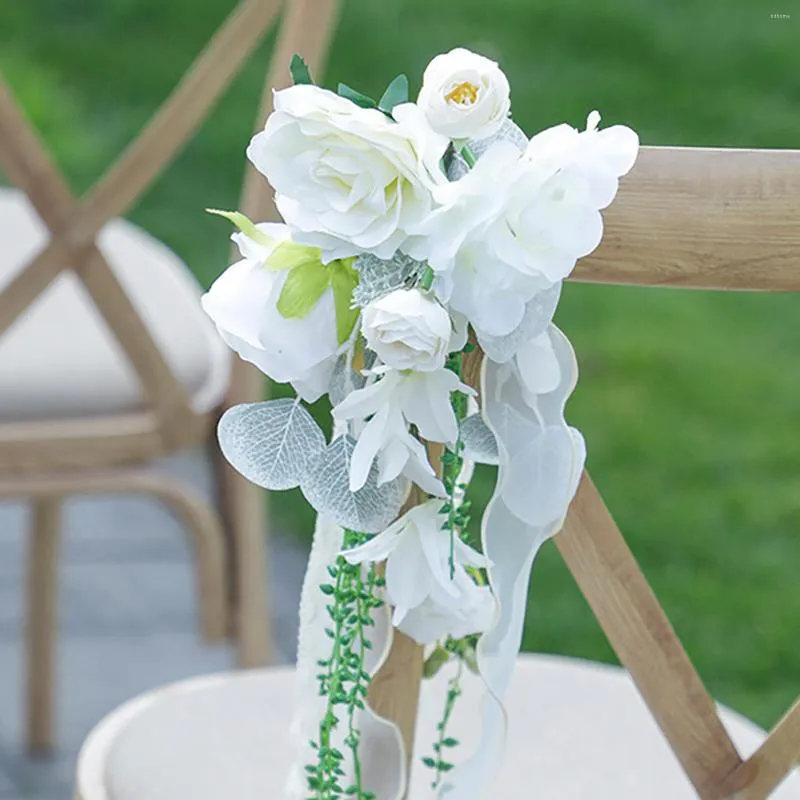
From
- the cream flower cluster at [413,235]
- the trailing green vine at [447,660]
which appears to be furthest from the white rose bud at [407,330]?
the trailing green vine at [447,660]

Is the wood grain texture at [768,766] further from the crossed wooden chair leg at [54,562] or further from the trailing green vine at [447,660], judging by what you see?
the crossed wooden chair leg at [54,562]

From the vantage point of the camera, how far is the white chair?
1.01 m

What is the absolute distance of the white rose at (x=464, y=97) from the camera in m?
0.60

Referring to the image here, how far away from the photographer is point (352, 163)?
60 cm

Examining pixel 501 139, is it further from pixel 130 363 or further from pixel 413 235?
pixel 130 363

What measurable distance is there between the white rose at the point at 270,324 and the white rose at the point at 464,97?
8cm

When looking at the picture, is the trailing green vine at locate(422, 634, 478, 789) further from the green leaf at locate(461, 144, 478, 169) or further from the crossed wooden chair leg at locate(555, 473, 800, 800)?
the green leaf at locate(461, 144, 478, 169)

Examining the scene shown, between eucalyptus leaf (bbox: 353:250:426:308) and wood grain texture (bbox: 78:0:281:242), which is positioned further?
wood grain texture (bbox: 78:0:281:242)

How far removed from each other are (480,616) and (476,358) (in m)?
0.12

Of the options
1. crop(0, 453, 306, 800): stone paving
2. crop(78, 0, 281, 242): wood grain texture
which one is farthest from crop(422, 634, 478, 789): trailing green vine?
crop(0, 453, 306, 800): stone paving

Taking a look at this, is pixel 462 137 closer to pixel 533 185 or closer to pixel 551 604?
pixel 533 185

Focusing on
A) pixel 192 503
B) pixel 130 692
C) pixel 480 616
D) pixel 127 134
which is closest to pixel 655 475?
pixel 130 692

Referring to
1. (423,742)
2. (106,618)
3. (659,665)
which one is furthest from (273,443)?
(106,618)

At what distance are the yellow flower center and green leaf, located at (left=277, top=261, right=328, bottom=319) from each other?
0.28ft
